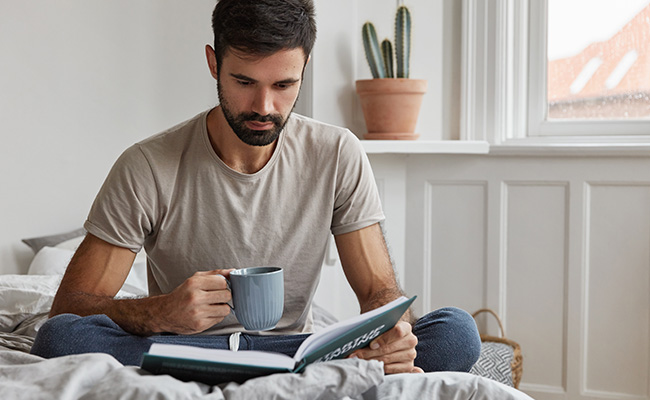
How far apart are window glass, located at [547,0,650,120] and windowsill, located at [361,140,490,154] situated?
16.4 inches

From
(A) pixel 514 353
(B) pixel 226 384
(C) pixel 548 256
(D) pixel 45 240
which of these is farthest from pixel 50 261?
(C) pixel 548 256

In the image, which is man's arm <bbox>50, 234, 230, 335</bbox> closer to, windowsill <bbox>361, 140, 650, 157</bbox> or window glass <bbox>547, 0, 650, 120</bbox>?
windowsill <bbox>361, 140, 650, 157</bbox>

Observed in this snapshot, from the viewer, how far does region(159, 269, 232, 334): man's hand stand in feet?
3.75

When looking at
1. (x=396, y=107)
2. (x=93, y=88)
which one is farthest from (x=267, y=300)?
(x=93, y=88)

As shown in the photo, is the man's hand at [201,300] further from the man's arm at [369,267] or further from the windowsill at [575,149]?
the windowsill at [575,149]

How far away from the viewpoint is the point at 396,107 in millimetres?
2506

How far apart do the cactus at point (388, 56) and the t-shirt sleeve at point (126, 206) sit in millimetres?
1247

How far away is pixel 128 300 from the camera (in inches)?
52.7

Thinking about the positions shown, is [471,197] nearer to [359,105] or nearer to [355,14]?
[359,105]

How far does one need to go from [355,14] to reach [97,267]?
5.09 ft

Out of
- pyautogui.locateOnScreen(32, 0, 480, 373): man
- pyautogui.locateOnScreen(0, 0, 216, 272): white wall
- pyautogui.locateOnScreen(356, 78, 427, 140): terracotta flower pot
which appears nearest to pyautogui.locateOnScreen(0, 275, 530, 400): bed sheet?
pyautogui.locateOnScreen(32, 0, 480, 373): man

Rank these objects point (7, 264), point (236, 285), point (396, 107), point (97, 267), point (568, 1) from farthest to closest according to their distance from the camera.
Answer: point (568, 1)
point (396, 107)
point (7, 264)
point (97, 267)
point (236, 285)

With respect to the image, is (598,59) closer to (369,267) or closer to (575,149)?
(575,149)

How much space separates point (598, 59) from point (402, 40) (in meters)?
0.79
